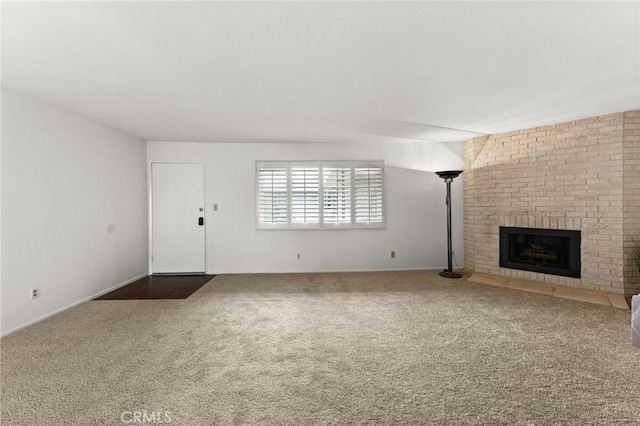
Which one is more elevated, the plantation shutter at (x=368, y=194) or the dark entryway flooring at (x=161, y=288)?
the plantation shutter at (x=368, y=194)

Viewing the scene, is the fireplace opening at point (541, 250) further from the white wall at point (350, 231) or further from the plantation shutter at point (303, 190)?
the plantation shutter at point (303, 190)

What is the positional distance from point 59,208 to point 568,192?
22.1 ft

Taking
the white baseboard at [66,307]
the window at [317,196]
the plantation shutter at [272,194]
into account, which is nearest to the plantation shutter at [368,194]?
the window at [317,196]

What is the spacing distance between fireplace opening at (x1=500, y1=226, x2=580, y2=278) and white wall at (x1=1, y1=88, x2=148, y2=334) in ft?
20.3

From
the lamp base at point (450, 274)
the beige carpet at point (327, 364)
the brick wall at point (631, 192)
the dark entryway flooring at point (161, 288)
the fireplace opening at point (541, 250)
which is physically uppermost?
the brick wall at point (631, 192)

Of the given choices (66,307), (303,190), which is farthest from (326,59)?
(66,307)

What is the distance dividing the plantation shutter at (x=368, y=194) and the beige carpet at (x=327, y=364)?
1.97m

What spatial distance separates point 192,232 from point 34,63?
3.41 meters

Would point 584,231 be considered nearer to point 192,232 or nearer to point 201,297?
point 201,297

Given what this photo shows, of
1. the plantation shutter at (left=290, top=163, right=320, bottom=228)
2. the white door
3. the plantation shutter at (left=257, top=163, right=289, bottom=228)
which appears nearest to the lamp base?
the plantation shutter at (left=290, top=163, right=320, bottom=228)

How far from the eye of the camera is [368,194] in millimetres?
5480

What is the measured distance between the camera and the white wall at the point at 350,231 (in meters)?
5.45

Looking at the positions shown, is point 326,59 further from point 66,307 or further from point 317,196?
point 66,307

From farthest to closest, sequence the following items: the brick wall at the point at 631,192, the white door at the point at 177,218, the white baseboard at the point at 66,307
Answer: the white door at the point at 177,218 < the brick wall at the point at 631,192 < the white baseboard at the point at 66,307
